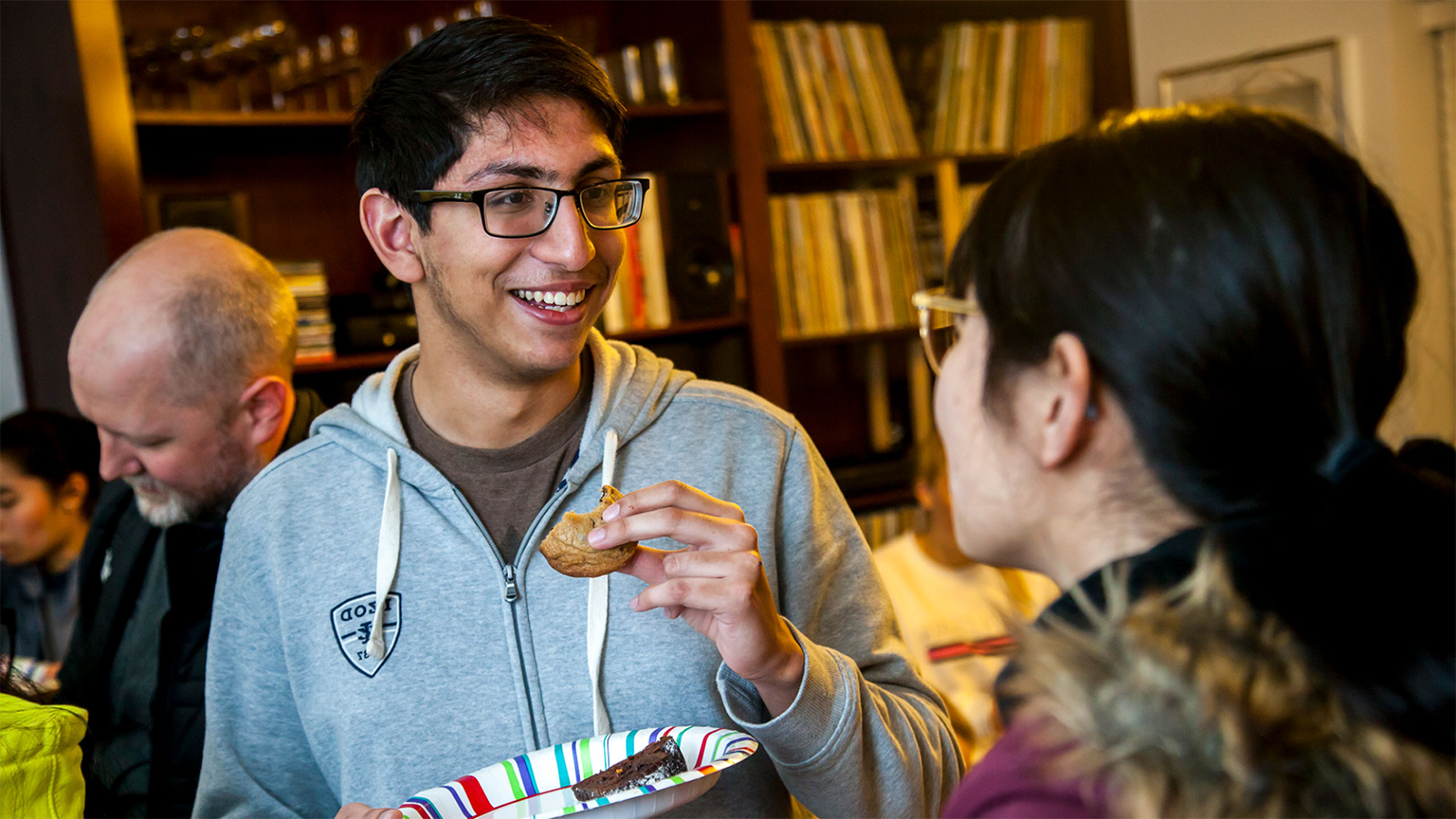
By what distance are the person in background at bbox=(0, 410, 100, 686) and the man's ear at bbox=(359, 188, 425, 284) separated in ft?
5.59

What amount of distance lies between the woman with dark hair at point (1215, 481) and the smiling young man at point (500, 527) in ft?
1.70

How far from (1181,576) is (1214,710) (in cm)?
11

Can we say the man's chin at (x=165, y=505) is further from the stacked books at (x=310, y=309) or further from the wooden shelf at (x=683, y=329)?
the wooden shelf at (x=683, y=329)

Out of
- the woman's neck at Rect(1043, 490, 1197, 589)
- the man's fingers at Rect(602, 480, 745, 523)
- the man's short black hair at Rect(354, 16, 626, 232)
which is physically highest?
the man's short black hair at Rect(354, 16, 626, 232)

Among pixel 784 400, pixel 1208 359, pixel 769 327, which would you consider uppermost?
pixel 1208 359

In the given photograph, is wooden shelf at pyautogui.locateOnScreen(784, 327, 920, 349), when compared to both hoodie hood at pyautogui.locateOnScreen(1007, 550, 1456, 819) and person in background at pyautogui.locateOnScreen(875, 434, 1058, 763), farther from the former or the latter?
hoodie hood at pyautogui.locateOnScreen(1007, 550, 1456, 819)

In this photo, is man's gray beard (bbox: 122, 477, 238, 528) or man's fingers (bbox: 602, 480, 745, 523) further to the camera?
man's gray beard (bbox: 122, 477, 238, 528)

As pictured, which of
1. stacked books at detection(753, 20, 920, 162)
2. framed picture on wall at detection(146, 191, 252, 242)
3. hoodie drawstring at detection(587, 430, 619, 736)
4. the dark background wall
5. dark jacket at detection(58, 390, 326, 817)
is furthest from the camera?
stacked books at detection(753, 20, 920, 162)

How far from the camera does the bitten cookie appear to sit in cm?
117

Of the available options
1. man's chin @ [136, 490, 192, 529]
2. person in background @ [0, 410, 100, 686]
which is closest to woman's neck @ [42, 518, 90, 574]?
person in background @ [0, 410, 100, 686]

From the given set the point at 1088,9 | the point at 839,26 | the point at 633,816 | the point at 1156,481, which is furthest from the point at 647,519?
the point at 1088,9

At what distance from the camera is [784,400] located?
333cm

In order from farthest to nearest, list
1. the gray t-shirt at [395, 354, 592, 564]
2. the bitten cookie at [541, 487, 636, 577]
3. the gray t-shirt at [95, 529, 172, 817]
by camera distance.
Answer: the gray t-shirt at [95, 529, 172, 817], the gray t-shirt at [395, 354, 592, 564], the bitten cookie at [541, 487, 636, 577]

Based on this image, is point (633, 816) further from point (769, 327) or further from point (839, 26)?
point (839, 26)
